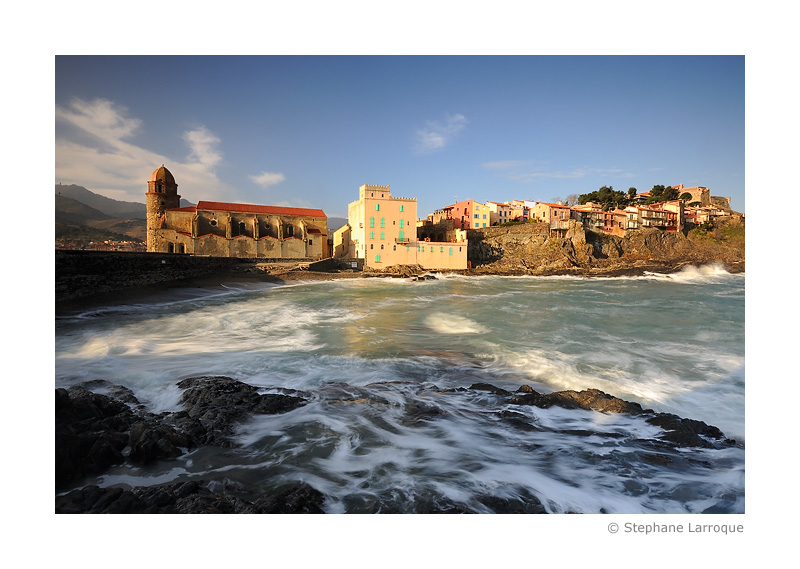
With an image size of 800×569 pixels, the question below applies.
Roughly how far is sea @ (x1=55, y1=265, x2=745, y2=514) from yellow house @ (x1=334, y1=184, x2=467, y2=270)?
18.6 meters

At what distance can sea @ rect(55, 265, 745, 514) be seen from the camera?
2420 mm

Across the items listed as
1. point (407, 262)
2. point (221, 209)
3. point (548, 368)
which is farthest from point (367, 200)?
point (548, 368)

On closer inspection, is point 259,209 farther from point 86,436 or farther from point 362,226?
point 86,436

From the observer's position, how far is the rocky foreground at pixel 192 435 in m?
2.05

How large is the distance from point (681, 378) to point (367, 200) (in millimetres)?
25261

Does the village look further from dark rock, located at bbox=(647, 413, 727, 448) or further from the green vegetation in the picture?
dark rock, located at bbox=(647, 413, 727, 448)

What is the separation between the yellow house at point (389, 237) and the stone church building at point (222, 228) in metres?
4.31

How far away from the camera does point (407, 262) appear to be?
2919 cm

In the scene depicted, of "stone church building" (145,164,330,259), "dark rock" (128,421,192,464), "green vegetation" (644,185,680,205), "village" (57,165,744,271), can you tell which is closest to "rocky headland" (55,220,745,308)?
"village" (57,165,744,271)

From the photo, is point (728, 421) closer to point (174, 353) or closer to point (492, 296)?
point (174, 353)

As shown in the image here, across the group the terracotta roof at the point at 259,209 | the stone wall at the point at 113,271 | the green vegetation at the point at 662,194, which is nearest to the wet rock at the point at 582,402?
the stone wall at the point at 113,271

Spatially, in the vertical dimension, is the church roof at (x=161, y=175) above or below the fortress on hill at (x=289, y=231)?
above

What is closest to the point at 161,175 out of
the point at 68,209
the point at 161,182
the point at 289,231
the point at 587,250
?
the point at 161,182

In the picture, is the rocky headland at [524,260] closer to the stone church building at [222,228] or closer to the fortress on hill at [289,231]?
the fortress on hill at [289,231]
